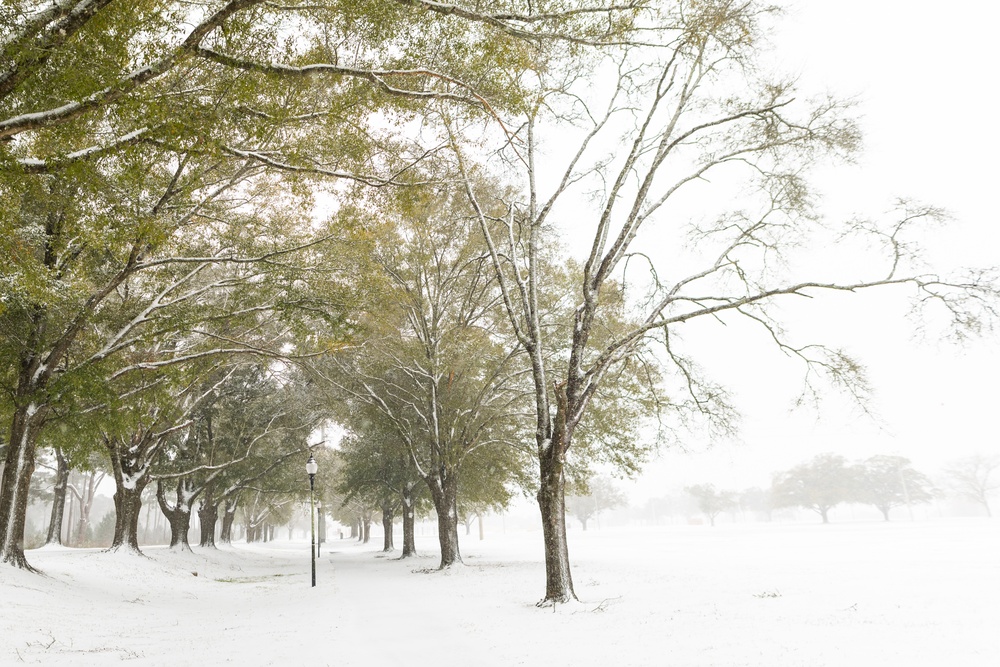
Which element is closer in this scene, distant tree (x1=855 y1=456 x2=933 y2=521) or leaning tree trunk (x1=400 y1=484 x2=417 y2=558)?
leaning tree trunk (x1=400 y1=484 x2=417 y2=558)

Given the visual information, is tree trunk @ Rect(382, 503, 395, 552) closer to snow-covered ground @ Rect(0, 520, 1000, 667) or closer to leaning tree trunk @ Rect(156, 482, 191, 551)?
leaning tree trunk @ Rect(156, 482, 191, 551)

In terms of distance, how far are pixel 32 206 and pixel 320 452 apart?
28694 mm

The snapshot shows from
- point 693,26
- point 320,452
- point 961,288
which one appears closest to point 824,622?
point 961,288

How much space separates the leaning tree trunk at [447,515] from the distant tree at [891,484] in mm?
77829

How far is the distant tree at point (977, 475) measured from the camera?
76.3 meters

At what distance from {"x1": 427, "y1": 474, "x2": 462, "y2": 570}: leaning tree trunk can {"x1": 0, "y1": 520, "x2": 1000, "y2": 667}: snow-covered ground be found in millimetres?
4144

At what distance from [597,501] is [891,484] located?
47.0m

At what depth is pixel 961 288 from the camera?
9.57 m

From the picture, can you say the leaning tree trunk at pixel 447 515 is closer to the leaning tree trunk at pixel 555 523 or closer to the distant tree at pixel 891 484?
A: the leaning tree trunk at pixel 555 523

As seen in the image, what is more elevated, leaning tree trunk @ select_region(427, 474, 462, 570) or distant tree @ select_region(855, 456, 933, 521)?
leaning tree trunk @ select_region(427, 474, 462, 570)

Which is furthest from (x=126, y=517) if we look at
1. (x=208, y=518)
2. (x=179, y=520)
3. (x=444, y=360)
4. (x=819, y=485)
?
(x=819, y=485)

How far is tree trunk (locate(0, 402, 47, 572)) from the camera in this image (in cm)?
1260

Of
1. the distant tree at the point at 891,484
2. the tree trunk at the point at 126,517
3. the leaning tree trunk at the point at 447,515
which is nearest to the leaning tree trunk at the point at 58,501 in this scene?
the tree trunk at the point at 126,517

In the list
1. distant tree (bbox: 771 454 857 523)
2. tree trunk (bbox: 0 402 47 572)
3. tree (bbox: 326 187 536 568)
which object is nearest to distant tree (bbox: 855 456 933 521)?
distant tree (bbox: 771 454 857 523)
